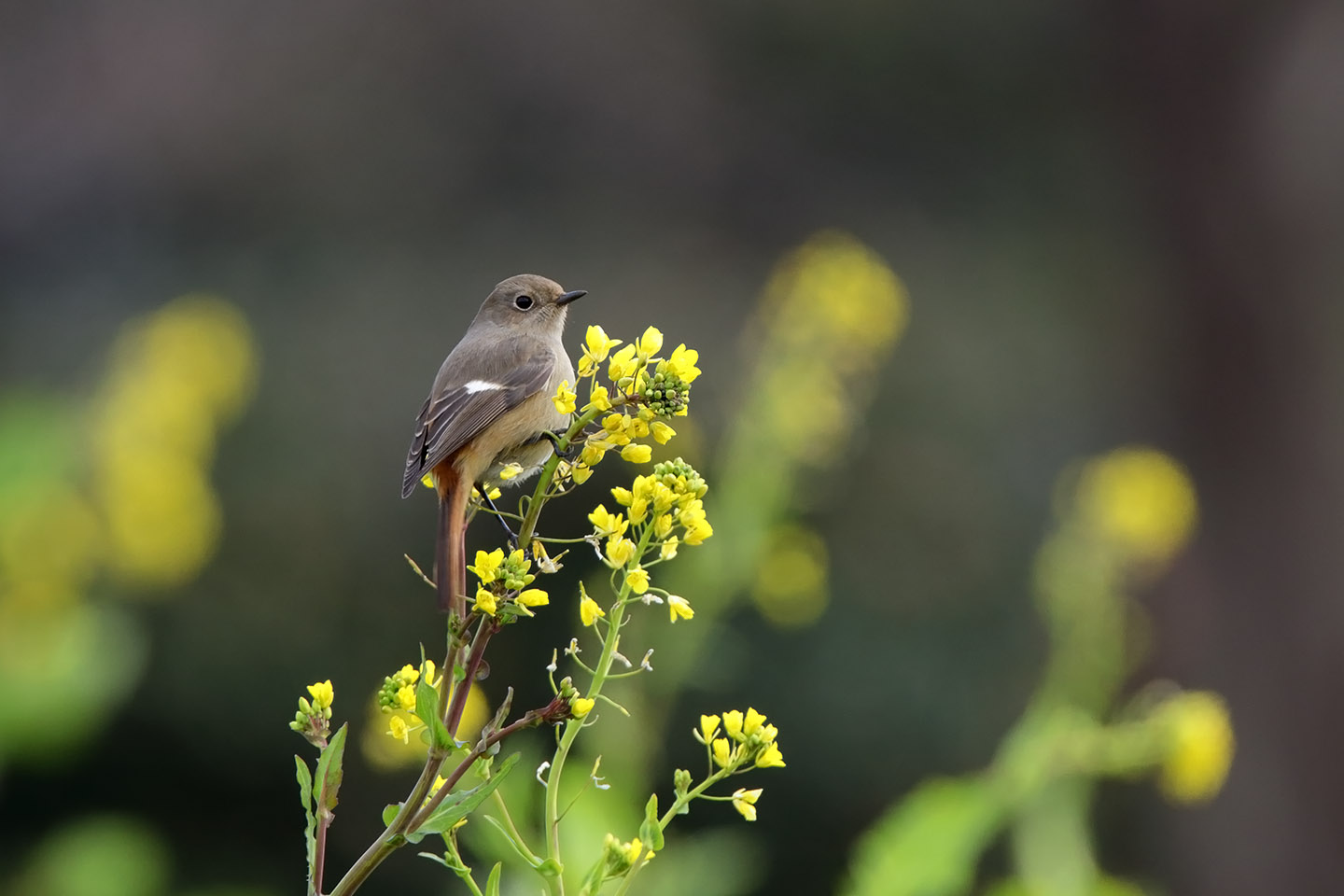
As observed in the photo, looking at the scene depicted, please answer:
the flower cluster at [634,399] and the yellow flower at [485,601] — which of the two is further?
the flower cluster at [634,399]

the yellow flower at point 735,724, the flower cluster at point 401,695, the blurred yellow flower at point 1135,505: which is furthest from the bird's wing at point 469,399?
the blurred yellow flower at point 1135,505

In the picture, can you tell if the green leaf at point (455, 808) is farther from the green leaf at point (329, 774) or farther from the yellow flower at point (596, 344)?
the yellow flower at point (596, 344)

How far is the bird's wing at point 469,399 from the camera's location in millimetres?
2211

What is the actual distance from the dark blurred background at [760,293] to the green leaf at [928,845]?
101 inches

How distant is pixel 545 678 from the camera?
4812 mm

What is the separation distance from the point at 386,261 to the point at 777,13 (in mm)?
3096

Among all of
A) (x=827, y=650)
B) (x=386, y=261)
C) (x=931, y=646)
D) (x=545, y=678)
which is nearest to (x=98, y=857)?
(x=545, y=678)

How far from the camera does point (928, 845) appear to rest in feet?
6.70

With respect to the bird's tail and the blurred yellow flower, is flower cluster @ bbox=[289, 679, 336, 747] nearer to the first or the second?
the bird's tail

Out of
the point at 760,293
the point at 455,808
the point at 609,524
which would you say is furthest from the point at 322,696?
the point at 760,293

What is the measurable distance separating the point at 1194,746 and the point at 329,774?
1.91 meters

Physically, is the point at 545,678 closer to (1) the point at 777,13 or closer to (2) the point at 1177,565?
(2) the point at 1177,565

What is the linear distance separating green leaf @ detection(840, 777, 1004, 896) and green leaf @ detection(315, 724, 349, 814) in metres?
0.95

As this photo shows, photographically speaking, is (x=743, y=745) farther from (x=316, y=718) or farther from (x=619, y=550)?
(x=316, y=718)
